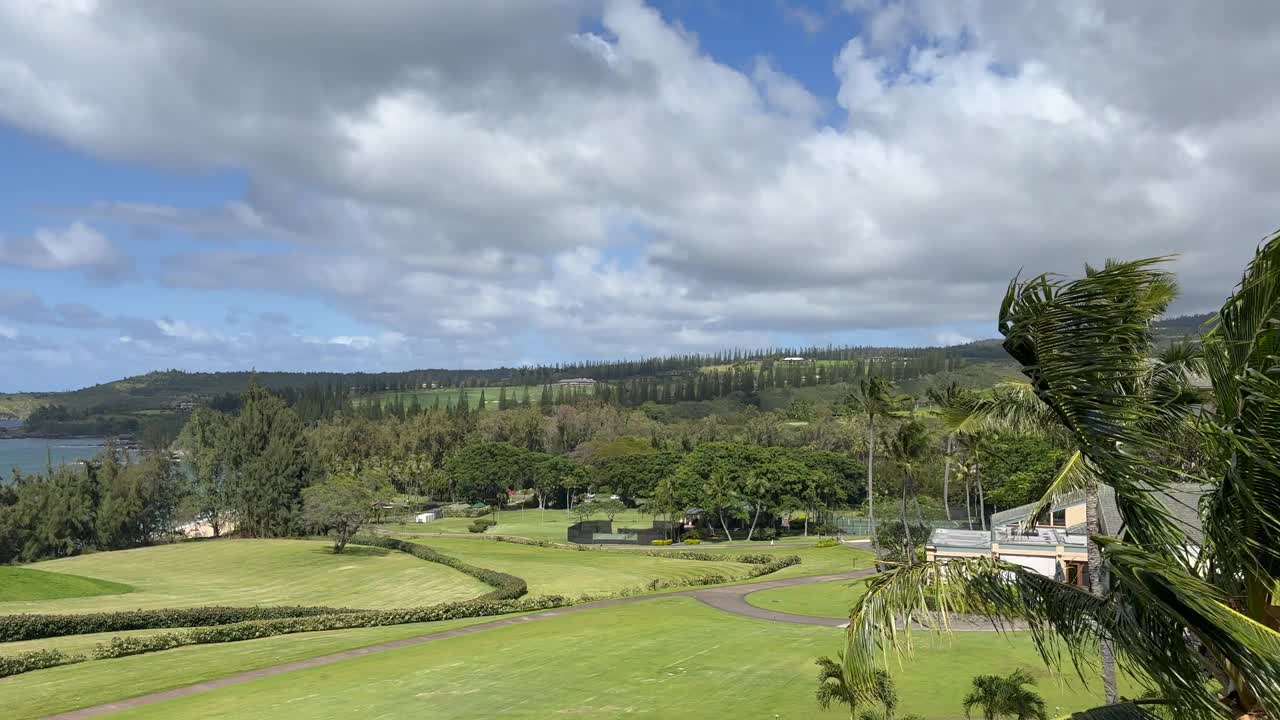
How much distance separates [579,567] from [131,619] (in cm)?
3821

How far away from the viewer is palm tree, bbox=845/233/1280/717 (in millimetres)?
7320

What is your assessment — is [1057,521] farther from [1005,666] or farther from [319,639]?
[319,639]

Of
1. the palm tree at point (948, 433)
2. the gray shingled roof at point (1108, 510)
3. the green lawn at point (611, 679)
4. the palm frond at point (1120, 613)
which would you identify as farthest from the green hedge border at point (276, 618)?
Result: the palm frond at point (1120, 613)

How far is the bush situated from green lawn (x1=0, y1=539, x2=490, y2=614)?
16.2m

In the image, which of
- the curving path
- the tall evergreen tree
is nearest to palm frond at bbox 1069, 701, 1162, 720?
the curving path

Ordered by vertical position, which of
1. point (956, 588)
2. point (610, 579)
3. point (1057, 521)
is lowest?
point (610, 579)

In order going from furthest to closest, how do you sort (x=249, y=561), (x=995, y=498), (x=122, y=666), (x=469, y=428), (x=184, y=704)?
(x=469, y=428)
(x=995, y=498)
(x=249, y=561)
(x=122, y=666)
(x=184, y=704)

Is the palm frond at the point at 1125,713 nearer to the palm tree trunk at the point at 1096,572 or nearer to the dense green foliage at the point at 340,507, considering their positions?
the palm tree trunk at the point at 1096,572

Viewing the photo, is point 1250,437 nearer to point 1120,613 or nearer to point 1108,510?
point 1120,613

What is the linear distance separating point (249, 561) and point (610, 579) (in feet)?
127

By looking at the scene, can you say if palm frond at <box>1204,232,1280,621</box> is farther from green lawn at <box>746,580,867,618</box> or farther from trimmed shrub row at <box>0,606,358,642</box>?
trimmed shrub row at <box>0,606,358,642</box>

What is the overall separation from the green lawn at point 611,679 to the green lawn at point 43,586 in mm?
35122

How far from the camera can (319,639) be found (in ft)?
153

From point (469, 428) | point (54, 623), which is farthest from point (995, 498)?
point (469, 428)
